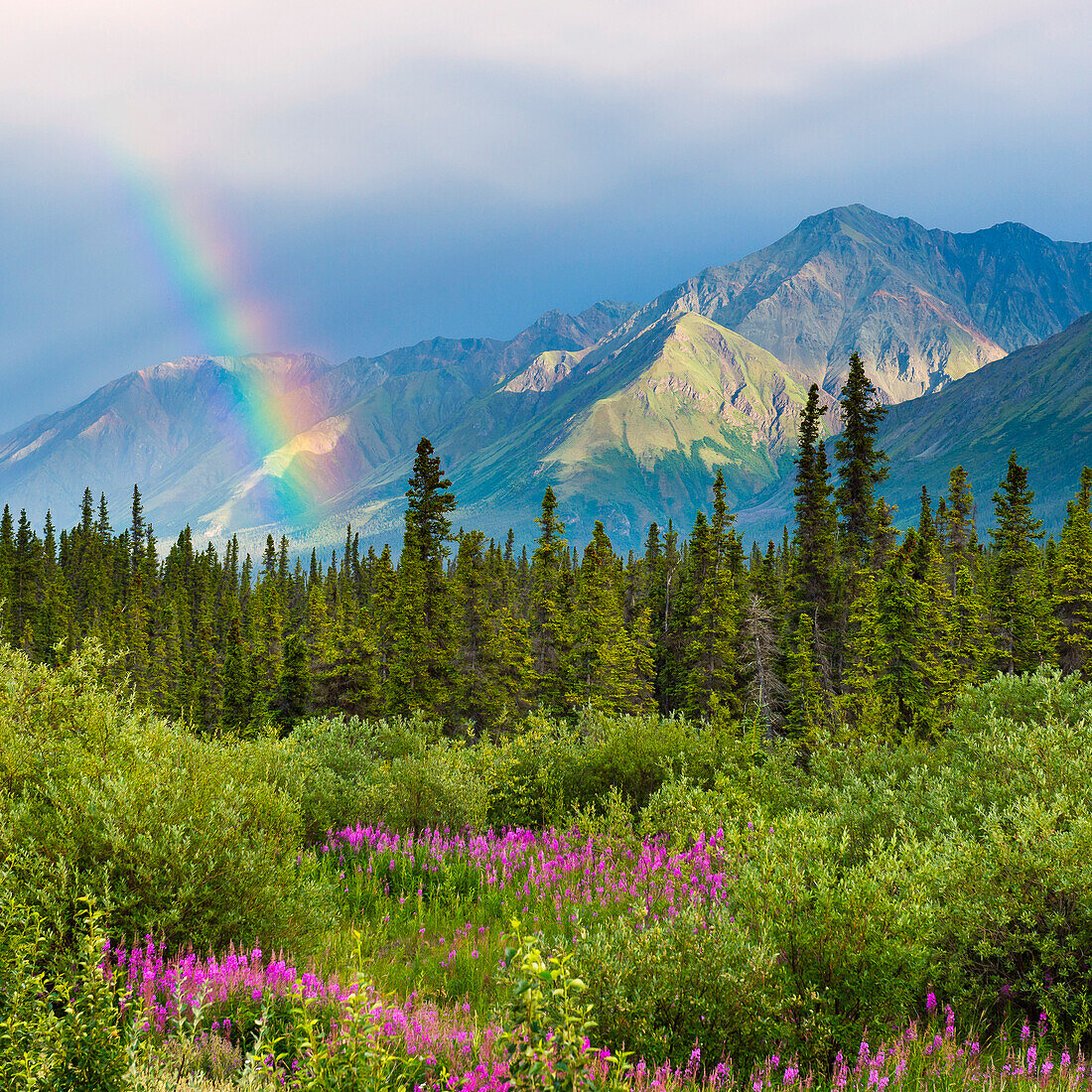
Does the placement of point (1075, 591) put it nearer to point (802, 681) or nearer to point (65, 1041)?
point (802, 681)

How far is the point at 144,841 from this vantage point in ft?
18.2

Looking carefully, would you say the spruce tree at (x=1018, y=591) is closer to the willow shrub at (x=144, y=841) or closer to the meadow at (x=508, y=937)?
the meadow at (x=508, y=937)

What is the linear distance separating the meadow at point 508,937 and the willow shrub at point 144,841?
0.03 metres

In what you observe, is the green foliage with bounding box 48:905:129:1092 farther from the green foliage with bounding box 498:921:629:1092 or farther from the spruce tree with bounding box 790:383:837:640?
the spruce tree with bounding box 790:383:837:640

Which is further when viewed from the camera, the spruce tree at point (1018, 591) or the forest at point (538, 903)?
the spruce tree at point (1018, 591)

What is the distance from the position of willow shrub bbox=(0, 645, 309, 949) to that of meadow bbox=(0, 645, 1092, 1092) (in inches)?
1.2

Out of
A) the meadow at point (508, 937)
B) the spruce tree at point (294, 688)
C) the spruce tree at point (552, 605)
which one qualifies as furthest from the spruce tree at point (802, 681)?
the spruce tree at point (294, 688)

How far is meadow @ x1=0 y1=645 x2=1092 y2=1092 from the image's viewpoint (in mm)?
3885

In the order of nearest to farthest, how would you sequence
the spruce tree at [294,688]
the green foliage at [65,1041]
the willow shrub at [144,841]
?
the green foliage at [65,1041] → the willow shrub at [144,841] → the spruce tree at [294,688]

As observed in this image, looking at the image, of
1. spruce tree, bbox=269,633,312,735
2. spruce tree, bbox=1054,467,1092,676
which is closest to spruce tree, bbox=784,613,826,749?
spruce tree, bbox=1054,467,1092,676

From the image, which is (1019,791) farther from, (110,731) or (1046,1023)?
(110,731)

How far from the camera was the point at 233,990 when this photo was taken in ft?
16.2

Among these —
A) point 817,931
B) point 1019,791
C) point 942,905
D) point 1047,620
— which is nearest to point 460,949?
point 817,931

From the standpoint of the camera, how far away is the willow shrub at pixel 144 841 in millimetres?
5453
